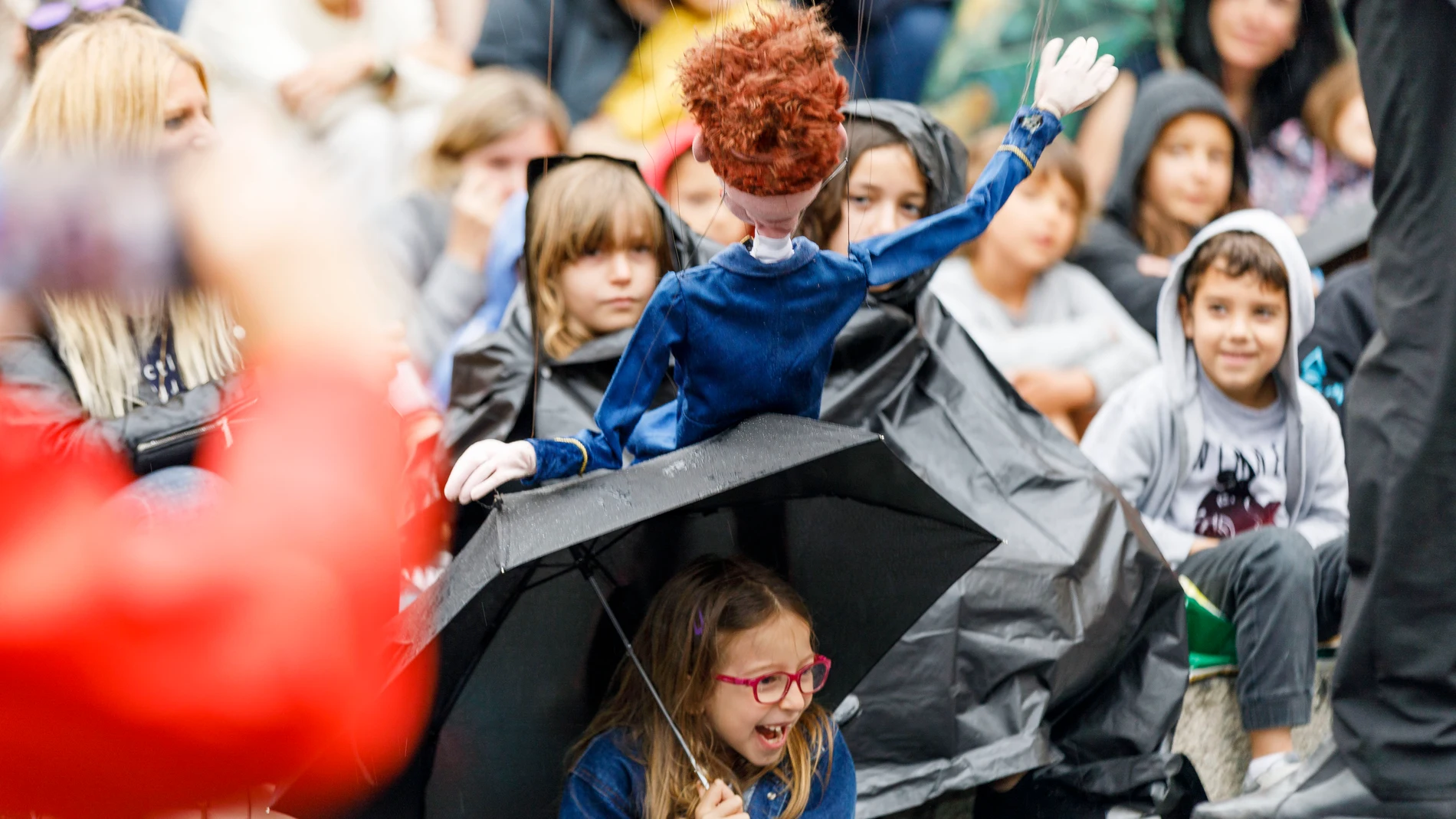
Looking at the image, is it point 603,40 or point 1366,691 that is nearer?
point 1366,691

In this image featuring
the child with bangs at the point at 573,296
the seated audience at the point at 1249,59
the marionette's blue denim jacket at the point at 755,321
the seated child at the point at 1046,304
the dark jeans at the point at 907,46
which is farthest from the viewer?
the seated audience at the point at 1249,59

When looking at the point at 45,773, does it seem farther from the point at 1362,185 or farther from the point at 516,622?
the point at 1362,185

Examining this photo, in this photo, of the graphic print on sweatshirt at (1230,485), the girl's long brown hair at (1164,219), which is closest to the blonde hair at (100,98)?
the graphic print on sweatshirt at (1230,485)

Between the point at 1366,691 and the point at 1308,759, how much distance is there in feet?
0.72

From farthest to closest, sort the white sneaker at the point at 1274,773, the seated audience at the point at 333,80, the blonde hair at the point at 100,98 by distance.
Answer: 1. the seated audience at the point at 333,80
2. the white sneaker at the point at 1274,773
3. the blonde hair at the point at 100,98

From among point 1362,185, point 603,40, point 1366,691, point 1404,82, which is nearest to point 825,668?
point 1366,691

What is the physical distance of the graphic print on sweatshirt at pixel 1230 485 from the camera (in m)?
3.35

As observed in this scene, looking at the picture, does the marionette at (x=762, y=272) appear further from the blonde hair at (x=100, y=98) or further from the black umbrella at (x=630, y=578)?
the blonde hair at (x=100, y=98)

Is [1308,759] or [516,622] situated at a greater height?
[516,622]

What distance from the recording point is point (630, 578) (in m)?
2.35

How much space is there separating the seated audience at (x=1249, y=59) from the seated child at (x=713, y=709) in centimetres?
301

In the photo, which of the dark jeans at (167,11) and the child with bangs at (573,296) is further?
the dark jeans at (167,11)

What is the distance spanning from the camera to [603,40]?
14.9 ft

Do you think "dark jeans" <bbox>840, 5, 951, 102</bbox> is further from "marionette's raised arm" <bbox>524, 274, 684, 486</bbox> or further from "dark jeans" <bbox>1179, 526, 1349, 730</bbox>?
"marionette's raised arm" <bbox>524, 274, 684, 486</bbox>
